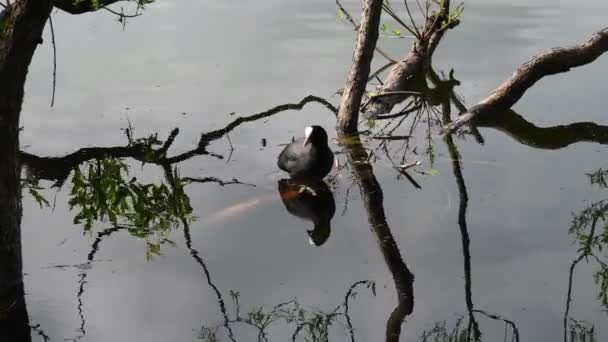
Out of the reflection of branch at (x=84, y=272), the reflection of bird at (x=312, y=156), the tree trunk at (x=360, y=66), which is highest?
the tree trunk at (x=360, y=66)

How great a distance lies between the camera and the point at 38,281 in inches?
198

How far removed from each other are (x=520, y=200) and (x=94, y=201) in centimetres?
331

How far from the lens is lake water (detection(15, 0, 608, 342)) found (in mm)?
4770

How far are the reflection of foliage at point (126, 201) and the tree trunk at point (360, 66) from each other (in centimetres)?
175

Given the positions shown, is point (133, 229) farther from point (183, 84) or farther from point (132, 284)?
point (183, 84)

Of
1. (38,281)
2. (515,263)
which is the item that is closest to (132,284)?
(38,281)

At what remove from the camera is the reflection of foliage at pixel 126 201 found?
232 inches

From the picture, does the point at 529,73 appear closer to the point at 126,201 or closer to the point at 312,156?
the point at 312,156

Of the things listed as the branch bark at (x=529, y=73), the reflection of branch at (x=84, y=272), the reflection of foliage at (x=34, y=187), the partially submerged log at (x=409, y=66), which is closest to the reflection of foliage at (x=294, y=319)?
the reflection of branch at (x=84, y=272)

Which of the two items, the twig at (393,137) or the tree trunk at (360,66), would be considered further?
the twig at (393,137)

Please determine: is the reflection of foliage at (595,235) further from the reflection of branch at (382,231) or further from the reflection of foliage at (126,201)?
the reflection of foliage at (126,201)

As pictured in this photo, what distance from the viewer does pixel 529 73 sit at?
8.28 meters

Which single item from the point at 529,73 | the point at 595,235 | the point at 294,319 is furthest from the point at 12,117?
the point at 529,73

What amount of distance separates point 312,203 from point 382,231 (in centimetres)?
74
